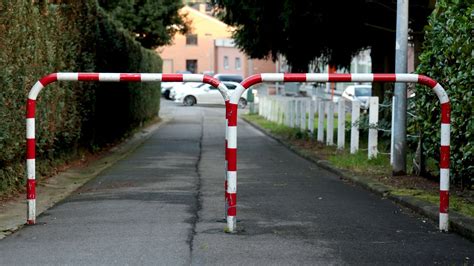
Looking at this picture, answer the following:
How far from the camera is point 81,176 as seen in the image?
48.2 ft

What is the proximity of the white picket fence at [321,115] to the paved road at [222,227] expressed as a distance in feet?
7.07

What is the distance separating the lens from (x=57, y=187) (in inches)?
510

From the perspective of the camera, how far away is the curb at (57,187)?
9398mm

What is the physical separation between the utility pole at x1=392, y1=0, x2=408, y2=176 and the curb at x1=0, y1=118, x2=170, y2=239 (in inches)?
195

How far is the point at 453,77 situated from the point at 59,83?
22.0 ft

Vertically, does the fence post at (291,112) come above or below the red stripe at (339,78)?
below

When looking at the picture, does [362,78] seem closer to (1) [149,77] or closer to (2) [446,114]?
(2) [446,114]

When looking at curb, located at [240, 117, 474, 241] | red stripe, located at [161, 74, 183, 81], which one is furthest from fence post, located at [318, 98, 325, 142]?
red stripe, located at [161, 74, 183, 81]

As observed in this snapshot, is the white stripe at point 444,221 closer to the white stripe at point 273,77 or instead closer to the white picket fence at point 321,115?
the white stripe at point 273,77

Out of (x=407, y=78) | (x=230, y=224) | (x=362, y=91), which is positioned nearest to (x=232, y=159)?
(x=230, y=224)

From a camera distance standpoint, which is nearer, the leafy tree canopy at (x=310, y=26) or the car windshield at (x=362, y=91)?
the leafy tree canopy at (x=310, y=26)

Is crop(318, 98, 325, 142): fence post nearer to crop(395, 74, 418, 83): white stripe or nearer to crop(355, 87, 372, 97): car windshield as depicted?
crop(395, 74, 418, 83): white stripe

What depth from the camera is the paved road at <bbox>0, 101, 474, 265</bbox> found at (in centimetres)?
723

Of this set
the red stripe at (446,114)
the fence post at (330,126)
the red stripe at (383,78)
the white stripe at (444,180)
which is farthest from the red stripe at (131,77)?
the fence post at (330,126)
